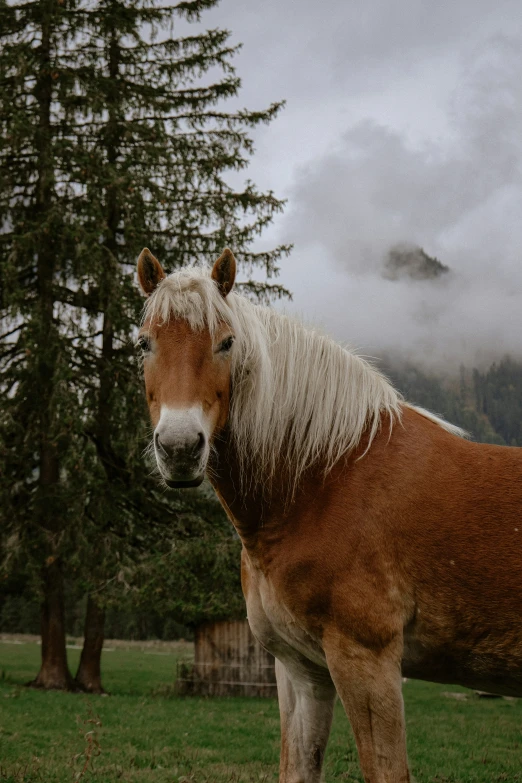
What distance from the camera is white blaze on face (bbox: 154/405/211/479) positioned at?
288cm

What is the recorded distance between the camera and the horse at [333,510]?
3006mm

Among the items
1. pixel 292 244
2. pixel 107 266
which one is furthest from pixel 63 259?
pixel 292 244

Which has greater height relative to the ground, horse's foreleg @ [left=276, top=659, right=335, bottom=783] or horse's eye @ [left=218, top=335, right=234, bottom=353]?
horse's eye @ [left=218, top=335, right=234, bottom=353]

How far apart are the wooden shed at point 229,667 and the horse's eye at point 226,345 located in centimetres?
1557

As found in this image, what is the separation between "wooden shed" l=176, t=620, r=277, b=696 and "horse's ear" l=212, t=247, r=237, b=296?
15.5 metres

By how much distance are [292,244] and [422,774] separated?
41.2ft

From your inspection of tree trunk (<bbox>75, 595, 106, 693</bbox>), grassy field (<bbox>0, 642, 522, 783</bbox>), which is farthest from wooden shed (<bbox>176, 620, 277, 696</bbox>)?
tree trunk (<bbox>75, 595, 106, 693</bbox>)

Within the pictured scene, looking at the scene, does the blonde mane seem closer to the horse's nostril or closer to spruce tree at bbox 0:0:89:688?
the horse's nostril

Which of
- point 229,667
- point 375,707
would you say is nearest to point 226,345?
point 375,707

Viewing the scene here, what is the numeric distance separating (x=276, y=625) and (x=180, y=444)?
1067mm

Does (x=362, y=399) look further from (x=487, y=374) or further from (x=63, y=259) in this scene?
(x=487, y=374)

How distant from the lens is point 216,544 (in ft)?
46.7

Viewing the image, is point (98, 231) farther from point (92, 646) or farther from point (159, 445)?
point (159, 445)

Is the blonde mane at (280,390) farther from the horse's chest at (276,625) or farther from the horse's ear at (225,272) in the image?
Result: the horse's chest at (276,625)
